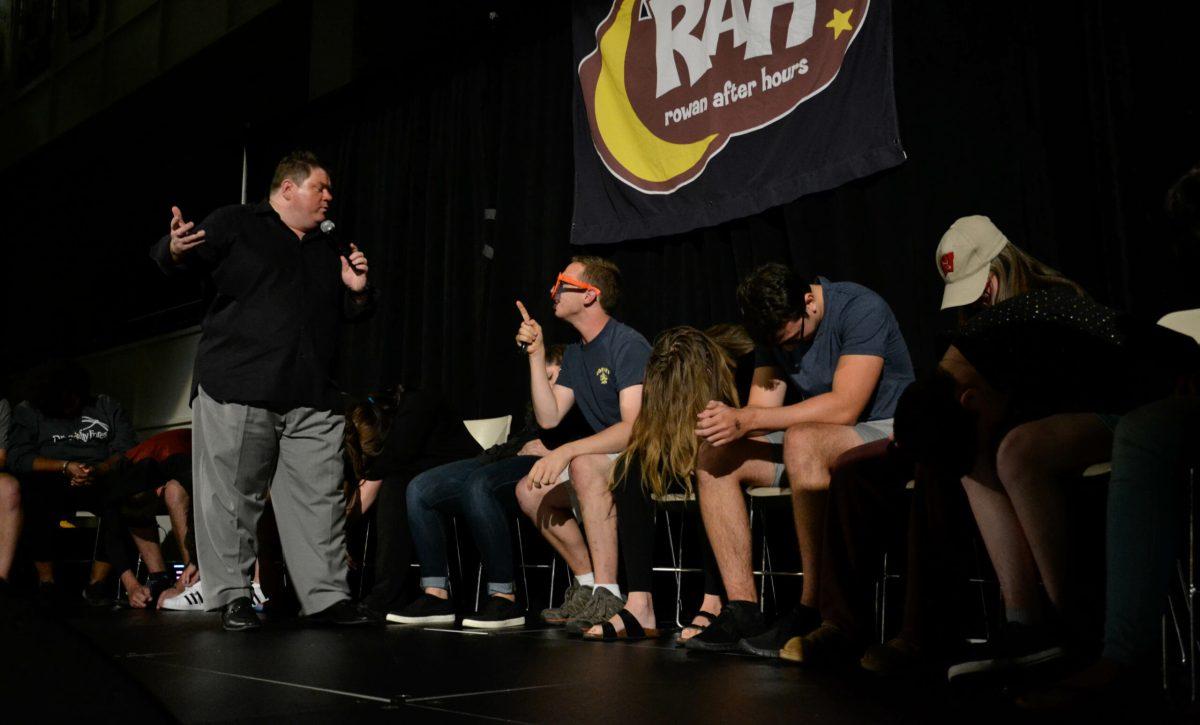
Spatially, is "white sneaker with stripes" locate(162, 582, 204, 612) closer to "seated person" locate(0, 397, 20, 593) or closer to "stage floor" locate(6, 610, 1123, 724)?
"seated person" locate(0, 397, 20, 593)

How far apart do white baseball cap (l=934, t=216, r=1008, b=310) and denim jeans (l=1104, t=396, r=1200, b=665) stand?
731mm

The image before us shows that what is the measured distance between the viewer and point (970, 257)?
7.30 feet

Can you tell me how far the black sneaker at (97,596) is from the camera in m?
4.40

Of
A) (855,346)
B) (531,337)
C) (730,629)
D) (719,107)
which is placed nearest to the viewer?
(730,629)

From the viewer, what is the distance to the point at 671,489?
2.93 metres

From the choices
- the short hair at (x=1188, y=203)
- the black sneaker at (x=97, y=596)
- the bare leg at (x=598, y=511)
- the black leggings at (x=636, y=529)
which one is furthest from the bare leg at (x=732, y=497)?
the black sneaker at (x=97, y=596)

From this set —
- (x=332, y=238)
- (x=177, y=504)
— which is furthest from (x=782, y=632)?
(x=177, y=504)

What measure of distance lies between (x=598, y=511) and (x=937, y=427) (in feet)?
4.07

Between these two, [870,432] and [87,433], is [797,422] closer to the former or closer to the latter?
[870,432]

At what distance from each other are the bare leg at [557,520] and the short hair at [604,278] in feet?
2.14

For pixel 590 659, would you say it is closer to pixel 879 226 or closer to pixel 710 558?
pixel 710 558

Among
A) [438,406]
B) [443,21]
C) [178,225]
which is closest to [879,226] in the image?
[438,406]

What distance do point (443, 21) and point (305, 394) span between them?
2.94 meters

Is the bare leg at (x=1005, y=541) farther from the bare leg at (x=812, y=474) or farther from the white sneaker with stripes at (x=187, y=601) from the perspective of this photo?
the white sneaker with stripes at (x=187, y=601)
